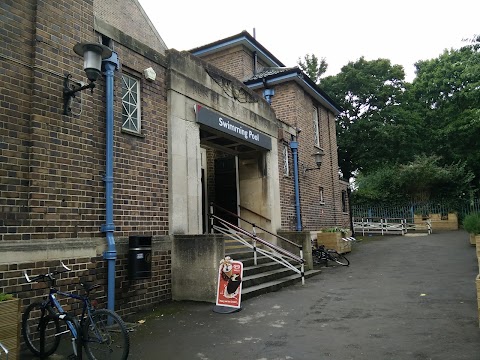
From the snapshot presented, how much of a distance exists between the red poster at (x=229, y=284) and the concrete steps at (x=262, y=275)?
814 millimetres

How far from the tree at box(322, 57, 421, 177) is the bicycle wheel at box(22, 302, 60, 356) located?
26890 mm

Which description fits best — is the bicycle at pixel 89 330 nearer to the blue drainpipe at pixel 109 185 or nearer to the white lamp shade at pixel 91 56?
the blue drainpipe at pixel 109 185

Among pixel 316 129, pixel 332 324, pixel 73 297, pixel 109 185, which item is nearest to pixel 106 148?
pixel 109 185

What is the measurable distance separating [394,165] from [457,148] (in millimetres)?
4337

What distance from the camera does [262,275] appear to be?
28.6 ft

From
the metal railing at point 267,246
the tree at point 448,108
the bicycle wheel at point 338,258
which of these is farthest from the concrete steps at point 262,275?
the tree at point 448,108

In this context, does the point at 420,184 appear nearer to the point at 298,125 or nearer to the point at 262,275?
the point at 298,125

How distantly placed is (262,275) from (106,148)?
178 inches

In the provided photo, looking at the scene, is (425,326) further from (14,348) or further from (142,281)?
(14,348)

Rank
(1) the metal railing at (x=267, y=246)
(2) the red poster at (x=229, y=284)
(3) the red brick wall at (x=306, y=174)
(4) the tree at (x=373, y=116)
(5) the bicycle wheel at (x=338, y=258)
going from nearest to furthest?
1. (2) the red poster at (x=229, y=284)
2. (1) the metal railing at (x=267, y=246)
3. (5) the bicycle wheel at (x=338, y=258)
4. (3) the red brick wall at (x=306, y=174)
5. (4) the tree at (x=373, y=116)

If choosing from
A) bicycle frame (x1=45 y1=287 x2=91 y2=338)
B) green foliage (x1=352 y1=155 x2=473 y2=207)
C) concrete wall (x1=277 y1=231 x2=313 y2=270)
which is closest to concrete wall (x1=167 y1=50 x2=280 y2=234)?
bicycle frame (x1=45 y1=287 x2=91 y2=338)

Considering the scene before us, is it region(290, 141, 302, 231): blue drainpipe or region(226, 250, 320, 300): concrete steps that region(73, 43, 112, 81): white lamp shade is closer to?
region(226, 250, 320, 300): concrete steps

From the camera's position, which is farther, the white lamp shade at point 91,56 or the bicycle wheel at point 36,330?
the white lamp shade at point 91,56

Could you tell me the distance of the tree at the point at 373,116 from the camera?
94.4 ft
